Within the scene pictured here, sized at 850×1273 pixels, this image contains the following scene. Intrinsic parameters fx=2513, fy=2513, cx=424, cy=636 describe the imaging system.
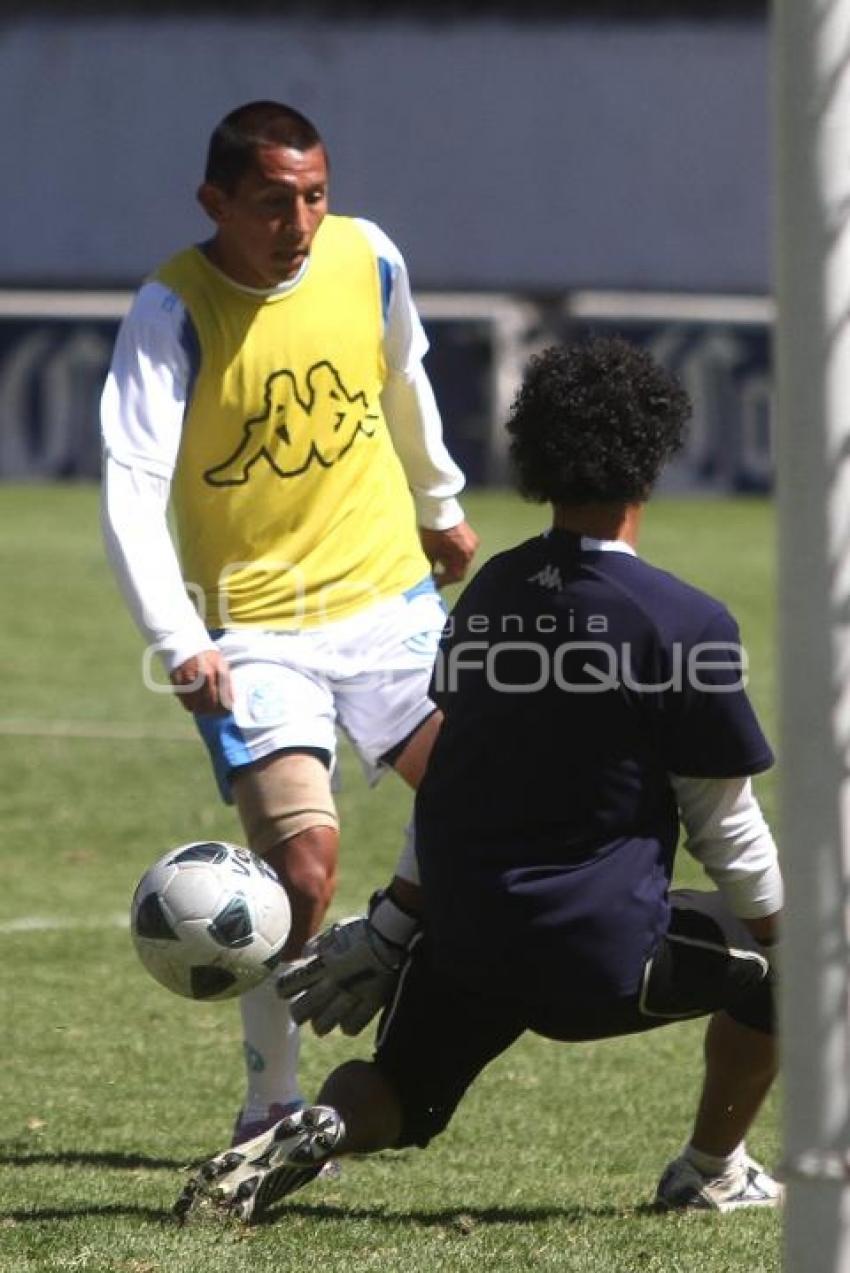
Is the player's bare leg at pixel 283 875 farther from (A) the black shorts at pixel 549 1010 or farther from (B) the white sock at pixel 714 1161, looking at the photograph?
(B) the white sock at pixel 714 1161

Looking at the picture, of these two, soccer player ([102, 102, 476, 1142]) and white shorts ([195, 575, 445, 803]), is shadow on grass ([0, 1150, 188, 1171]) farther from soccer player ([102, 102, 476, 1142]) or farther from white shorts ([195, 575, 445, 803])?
white shorts ([195, 575, 445, 803])

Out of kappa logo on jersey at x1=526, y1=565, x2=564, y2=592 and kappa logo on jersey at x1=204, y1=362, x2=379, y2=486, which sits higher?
kappa logo on jersey at x1=204, y1=362, x2=379, y2=486

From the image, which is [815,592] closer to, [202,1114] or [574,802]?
[574,802]

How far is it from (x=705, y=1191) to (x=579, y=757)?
1.10 meters

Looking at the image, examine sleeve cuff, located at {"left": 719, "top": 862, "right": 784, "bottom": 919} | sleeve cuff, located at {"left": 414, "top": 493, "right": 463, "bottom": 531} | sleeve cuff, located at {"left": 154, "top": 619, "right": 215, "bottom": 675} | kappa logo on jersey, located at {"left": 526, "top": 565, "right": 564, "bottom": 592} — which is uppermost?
kappa logo on jersey, located at {"left": 526, "top": 565, "right": 564, "bottom": 592}

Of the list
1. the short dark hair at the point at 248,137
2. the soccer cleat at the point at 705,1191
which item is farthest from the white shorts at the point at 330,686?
the soccer cleat at the point at 705,1191

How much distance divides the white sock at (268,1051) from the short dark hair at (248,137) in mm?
1886

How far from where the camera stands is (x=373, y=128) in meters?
36.3

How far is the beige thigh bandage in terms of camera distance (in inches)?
225

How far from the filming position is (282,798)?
5738 millimetres

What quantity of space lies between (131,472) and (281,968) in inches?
48.3

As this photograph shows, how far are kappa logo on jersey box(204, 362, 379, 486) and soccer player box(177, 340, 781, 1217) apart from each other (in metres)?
1.24

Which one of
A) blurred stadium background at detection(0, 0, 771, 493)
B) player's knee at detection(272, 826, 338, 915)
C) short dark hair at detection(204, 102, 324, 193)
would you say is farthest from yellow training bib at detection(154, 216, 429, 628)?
blurred stadium background at detection(0, 0, 771, 493)

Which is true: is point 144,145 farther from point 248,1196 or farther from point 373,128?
point 248,1196
